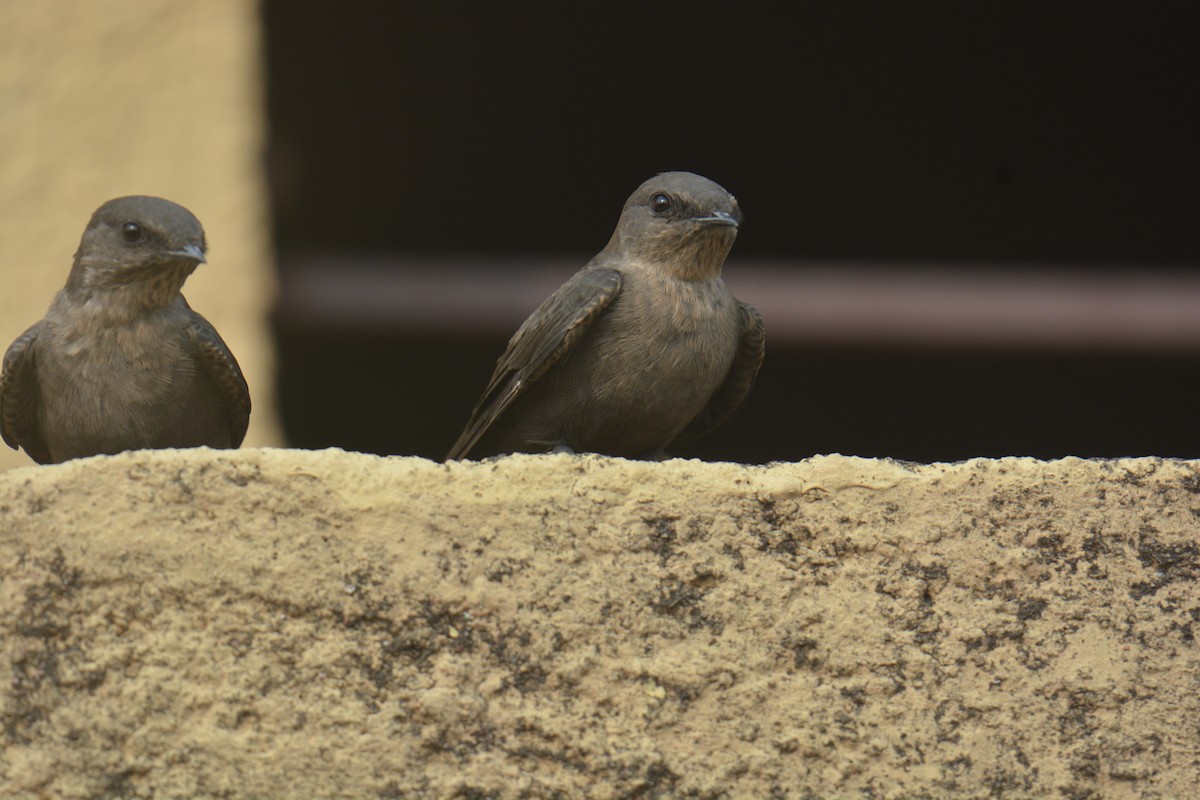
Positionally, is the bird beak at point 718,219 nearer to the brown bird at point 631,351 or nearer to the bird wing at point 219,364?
the brown bird at point 631,351

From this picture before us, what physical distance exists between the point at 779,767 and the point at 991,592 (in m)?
0.54

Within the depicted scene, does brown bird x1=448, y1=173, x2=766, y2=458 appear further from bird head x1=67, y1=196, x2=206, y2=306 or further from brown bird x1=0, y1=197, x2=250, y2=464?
bird head x1=67, y1=196, x2=206, y2=306

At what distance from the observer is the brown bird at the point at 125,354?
4312 millimetres

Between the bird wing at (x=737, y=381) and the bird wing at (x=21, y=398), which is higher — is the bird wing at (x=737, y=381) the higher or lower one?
the higher one

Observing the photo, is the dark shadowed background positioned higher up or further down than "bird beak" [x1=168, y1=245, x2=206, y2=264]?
higher up

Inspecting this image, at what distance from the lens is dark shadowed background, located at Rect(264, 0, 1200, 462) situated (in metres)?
6.43

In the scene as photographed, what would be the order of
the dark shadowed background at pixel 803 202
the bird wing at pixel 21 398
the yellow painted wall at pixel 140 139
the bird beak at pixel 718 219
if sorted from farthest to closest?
the dark shadowed background at pixel 803 202 → the yellow painted wall at pixel 140 139 → the bird beak at pixel 718 219 → the bird wing at pixel 21 398

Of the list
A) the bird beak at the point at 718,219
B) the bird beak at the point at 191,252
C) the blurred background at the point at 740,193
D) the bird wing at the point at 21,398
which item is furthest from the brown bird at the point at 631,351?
the blurred background at the point at 740,193

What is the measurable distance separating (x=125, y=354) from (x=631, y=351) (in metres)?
1.21

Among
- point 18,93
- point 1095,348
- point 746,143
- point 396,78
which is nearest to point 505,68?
point 396,78

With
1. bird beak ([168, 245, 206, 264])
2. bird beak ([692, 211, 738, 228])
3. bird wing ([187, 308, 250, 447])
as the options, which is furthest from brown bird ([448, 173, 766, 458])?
bird beak ([168, 245, 206, 264])

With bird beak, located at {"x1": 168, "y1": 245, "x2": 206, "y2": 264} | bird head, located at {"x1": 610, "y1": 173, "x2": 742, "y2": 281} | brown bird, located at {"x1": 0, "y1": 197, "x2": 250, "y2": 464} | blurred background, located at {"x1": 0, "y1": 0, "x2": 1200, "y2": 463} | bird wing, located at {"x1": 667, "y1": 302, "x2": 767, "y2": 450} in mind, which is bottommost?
brown bird, located at {"x1": 0, "y1": 197, "x2": 250, "y2": 464}

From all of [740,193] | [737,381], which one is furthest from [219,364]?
[740,193]

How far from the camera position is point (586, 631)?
3402 mm
